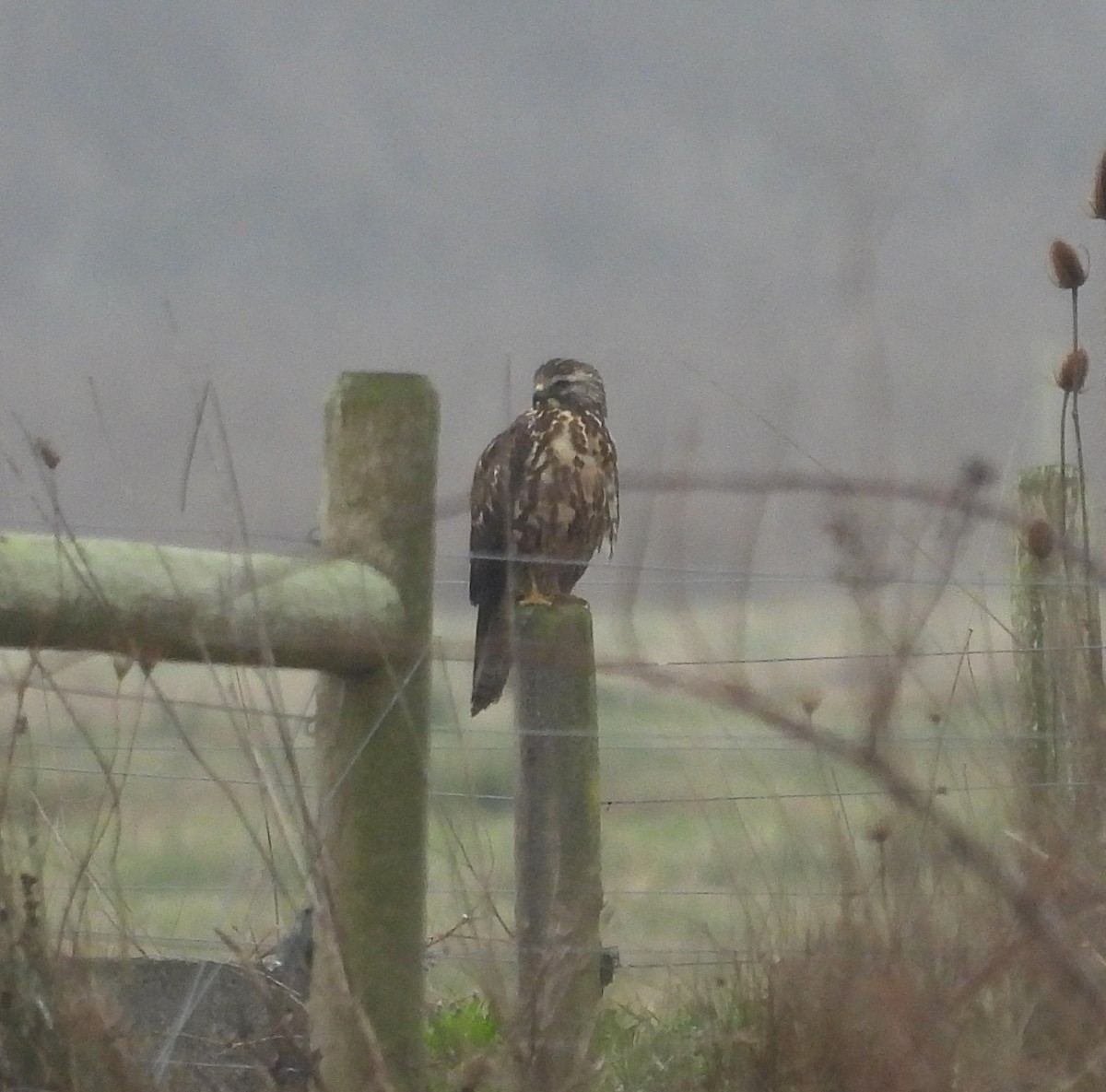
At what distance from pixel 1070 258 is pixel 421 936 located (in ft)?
4.07

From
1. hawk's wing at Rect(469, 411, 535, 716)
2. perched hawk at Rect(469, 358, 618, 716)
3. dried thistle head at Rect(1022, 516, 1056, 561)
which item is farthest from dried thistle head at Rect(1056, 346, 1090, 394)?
perched hawk at Rect(469, 358, 618, 716)

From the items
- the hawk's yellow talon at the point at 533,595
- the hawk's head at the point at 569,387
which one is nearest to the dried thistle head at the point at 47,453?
the hawk's yellow talon at the point at 533,595

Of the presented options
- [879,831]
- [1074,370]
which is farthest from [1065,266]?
[879,831]

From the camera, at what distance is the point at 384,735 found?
8.68ft

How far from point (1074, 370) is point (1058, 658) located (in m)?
0.41

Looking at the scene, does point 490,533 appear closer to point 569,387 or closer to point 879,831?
point 569,387

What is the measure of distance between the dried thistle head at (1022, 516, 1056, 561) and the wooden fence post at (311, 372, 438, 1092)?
3.09ft

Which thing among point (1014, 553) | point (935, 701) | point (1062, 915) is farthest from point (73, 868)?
point (1014, 553)

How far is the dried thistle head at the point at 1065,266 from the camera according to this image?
2473 mm

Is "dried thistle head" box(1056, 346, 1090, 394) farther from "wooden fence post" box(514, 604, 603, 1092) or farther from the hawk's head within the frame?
the hawk's head

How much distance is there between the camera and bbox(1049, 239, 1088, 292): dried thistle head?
8.11 ft

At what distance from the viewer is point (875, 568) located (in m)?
1.64

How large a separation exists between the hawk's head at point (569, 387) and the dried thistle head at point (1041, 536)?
3.67m

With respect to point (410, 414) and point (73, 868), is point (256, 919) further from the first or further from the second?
point (410, 414)
